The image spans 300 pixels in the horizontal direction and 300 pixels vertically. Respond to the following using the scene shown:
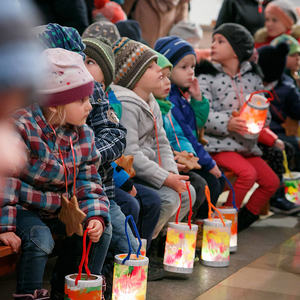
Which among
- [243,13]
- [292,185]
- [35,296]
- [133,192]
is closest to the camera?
[35,296]

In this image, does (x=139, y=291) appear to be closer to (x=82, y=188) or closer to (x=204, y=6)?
(x=82, y=188)

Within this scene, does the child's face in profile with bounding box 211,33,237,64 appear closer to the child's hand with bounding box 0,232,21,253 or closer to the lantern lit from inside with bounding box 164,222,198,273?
the lantern lit from inside with bounding box 164,222,198,273

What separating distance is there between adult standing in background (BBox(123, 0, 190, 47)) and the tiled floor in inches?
77.5

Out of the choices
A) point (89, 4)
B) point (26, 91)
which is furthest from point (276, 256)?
point (26, 91)

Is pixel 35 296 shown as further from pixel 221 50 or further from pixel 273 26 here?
pixel 273 26

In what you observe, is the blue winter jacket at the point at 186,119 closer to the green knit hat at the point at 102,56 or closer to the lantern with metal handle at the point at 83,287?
the green knit hat at the point at 102,56

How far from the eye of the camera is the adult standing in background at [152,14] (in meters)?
4.66

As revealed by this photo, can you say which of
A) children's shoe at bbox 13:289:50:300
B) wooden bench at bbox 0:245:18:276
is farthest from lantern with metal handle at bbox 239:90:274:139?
children's shoe at bbox 13:289:50:300

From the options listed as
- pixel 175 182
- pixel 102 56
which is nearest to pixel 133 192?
pixel 175 182

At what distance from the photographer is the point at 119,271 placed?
2023mm

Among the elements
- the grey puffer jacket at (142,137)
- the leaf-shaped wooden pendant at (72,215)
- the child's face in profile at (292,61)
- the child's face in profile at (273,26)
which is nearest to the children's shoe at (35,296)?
the leaf-shaped wooden pendant at (72,215)

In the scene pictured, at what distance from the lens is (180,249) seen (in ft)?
8.75

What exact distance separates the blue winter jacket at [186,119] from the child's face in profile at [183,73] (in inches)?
1.9

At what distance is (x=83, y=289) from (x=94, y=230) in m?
0.19
